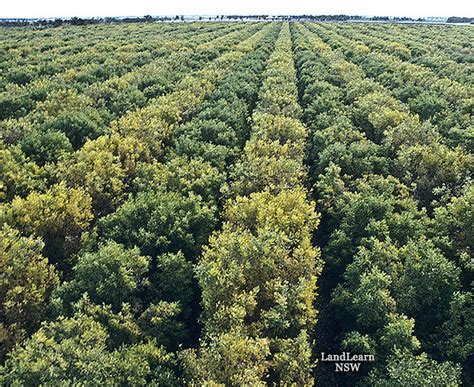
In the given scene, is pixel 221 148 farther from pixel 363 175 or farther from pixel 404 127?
pixel 404 127

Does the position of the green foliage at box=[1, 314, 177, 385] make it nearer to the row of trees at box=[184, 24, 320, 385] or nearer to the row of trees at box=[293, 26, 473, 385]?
the row of trees at box=[184, 24, 320, 385]

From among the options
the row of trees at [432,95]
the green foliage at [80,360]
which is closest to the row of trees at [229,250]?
the green foliage at [80,360]

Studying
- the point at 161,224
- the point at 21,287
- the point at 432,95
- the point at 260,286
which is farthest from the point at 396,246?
the point at 432,95

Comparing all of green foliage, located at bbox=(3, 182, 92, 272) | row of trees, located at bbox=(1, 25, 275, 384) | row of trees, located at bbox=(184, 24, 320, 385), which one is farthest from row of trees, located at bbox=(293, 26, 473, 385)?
green foliage, located at bbox=(3, 182, 92, 272)

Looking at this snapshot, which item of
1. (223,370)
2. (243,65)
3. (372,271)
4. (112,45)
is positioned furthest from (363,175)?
(112,45)

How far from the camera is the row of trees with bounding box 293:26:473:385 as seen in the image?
2056cm

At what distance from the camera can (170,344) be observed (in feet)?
76.4

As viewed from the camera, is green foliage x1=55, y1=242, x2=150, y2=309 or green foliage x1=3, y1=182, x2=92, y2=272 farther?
green foliage x1=3, y1=182, x2=92, y2=272

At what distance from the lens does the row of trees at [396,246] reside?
20.6 metres

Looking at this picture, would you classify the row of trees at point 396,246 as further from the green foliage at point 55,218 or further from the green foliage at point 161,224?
the green foliage at point 55,218

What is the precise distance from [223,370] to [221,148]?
22.3 meters

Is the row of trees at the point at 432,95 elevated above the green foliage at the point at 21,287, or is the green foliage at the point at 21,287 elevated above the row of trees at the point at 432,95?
the row of trees at the point at 432,95

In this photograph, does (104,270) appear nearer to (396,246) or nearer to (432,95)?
(396,246)

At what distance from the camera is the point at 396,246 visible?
26016 mm
